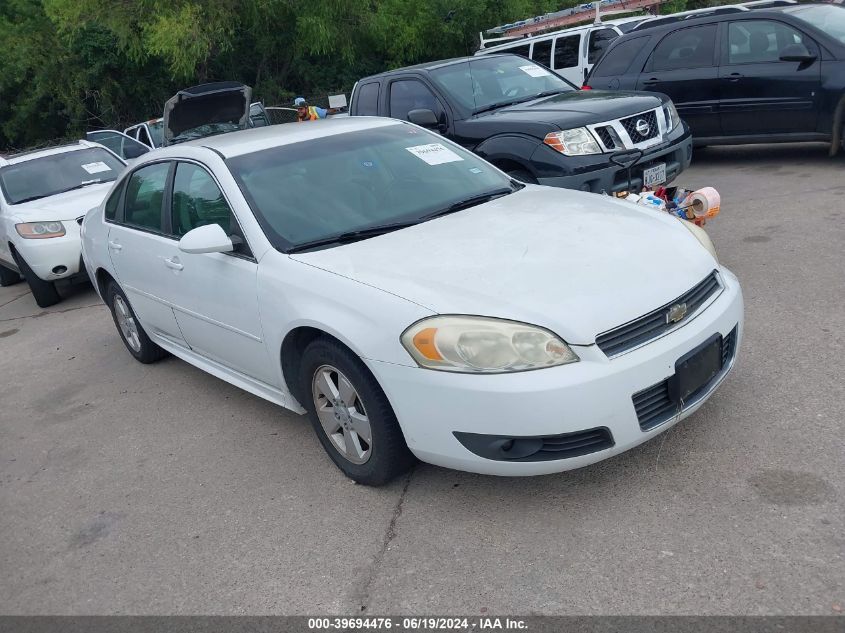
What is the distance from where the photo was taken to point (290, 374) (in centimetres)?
392

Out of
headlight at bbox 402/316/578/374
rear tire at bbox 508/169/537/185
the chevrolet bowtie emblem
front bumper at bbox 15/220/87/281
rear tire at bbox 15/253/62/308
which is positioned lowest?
rear tire at bbox 15/253/62/308

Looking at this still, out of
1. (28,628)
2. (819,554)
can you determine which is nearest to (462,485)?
(819,554)

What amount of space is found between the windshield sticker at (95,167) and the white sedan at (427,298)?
518 centimetres

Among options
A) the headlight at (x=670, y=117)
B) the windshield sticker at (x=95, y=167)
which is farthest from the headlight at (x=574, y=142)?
the windshield sticker at (x=95, y=167)

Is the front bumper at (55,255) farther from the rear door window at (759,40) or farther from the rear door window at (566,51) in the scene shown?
the rear door window at (566,51)

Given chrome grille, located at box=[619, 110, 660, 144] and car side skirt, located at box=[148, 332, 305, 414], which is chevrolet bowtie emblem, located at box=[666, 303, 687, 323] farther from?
chrome grille, located at box=[619, 110, 660, 144]

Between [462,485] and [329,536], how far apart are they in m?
0.63

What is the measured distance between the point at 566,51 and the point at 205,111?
6541mm

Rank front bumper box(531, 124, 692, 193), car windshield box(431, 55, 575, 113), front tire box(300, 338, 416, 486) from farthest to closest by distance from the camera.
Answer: car windshield box(431, 55, 575, 113)
front bumper box(531, 124, 692, 193)
front tire box(300, 338, 416, 486)

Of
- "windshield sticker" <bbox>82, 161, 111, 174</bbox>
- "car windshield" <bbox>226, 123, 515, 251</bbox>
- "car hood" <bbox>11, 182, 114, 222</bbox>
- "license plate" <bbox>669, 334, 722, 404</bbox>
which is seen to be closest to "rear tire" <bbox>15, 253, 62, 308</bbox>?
"car hood" <bbox>11, 182, 114, 222</bbox>

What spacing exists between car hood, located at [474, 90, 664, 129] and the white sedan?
223 centimetres

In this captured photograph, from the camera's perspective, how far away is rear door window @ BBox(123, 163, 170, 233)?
4984 millimetres

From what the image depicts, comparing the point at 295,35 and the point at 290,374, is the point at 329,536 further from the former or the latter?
the point at 295,35

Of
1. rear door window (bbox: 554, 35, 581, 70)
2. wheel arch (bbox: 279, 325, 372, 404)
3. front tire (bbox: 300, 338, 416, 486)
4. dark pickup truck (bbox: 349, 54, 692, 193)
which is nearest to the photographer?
front tire (bbox: 300, 338, 416, 486)
